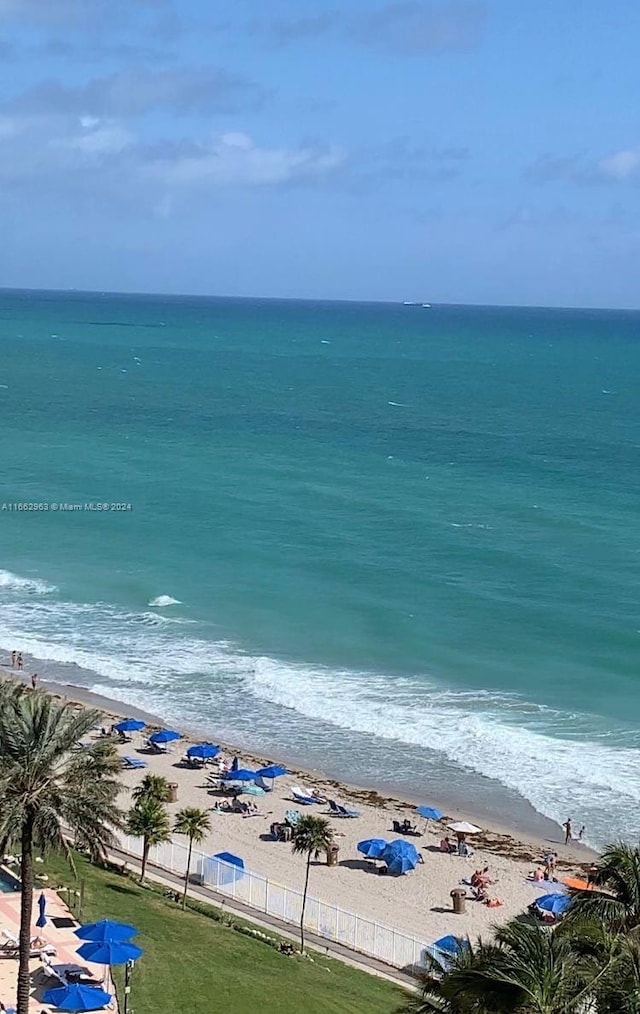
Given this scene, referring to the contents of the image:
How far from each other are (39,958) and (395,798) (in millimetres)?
18423

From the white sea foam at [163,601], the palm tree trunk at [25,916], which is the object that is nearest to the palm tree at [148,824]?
the palm tree trunk at [25,916]

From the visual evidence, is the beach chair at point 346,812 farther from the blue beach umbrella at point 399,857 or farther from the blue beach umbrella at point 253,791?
the blue beach umbrella at point 399,857

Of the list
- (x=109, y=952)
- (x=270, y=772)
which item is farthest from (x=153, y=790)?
(x=109, y=952)

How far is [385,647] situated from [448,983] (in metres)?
39.1

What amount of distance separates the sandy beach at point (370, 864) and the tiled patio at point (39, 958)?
5162 millimetres

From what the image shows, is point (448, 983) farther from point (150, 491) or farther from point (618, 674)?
point (150, 491)

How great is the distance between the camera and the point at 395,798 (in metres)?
42.4

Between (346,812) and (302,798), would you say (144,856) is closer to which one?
(302,798)

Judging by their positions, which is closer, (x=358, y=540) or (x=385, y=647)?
(x=385, y=647)

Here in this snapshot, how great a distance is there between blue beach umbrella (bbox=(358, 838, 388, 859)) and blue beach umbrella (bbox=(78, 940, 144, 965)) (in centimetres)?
1289

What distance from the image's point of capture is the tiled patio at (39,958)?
24953 mm

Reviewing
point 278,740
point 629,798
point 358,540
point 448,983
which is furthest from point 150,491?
point 448,983

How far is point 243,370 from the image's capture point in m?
179

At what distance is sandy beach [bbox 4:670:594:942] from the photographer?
34.6 metres
